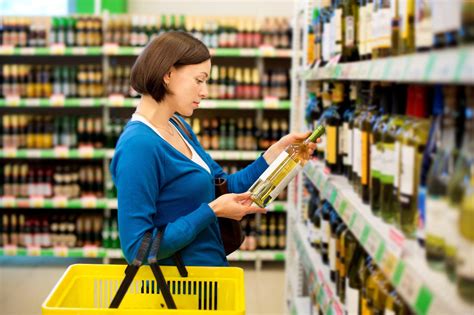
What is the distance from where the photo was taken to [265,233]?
5734 millimetres

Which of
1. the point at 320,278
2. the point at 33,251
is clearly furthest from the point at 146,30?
the point at 320,278

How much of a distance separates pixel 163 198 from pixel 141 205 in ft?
0.54

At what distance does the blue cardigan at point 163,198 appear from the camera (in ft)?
6.36

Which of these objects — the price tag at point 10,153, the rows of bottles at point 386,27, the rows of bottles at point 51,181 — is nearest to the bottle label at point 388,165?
the rows of bottles at point 386,27

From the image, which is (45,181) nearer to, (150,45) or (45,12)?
(45,12)

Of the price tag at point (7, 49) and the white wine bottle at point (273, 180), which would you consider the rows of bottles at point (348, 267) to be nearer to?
the white wine bottle at point (273, 180)

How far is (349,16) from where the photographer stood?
238 cm

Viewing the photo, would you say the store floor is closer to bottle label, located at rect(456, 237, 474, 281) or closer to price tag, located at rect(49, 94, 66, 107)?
price tag, located at rect(49, 94, 66, 107)

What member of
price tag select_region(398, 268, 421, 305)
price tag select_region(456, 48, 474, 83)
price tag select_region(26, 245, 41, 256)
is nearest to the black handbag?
price tag select_region(398, 268, 421, 305)

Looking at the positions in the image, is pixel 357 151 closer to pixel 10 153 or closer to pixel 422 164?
pixel 422 164

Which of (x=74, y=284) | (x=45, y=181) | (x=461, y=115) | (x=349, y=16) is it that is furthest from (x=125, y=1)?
(x=461, y=115)

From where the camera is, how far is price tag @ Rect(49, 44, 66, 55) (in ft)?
18.2

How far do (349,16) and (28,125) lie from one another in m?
3.97

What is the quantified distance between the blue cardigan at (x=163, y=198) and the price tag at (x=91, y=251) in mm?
3599
